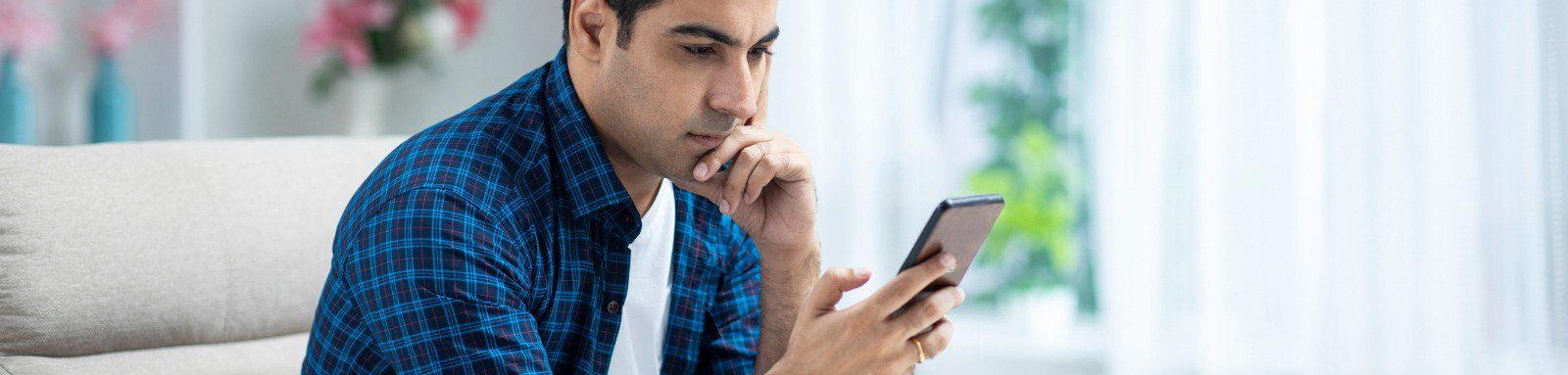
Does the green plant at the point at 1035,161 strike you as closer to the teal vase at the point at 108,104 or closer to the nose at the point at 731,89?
the nose at the point at 731,89

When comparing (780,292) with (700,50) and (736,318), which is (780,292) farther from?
(700,50)

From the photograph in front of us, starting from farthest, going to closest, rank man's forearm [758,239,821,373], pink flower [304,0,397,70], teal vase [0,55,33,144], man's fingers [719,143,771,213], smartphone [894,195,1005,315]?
pink flower [304,0,397,70]
teal vase [0,55,33,144]
man's forearm [758,239,821,373]
man's fingers [719,143,771,213]
smartphone [894,195,1005,315]

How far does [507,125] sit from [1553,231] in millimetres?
1680

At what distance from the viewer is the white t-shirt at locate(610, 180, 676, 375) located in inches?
45.1

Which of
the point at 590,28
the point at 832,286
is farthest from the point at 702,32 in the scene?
the point at 832,286

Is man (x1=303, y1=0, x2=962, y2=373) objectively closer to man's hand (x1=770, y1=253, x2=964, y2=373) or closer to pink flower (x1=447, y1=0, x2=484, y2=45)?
man's hand (x1=770, y1=253, x2=964, y2=373)

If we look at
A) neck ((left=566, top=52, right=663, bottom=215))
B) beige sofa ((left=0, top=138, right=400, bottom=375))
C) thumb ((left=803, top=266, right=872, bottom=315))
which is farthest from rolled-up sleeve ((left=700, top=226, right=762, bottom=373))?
beige sofa ((left=0, top=138, right=400, bottom=375))

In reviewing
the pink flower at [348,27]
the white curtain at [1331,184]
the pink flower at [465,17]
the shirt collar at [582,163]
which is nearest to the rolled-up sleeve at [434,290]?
the shirt collar at [582,163]

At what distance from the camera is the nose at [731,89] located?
104 cm

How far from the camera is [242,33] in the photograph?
2629mm

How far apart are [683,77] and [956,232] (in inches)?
11.6

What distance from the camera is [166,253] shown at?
1.19 meters

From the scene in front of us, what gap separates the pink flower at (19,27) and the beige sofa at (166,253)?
1158mm

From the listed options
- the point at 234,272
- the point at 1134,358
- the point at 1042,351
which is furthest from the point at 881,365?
the point at 1042,351
